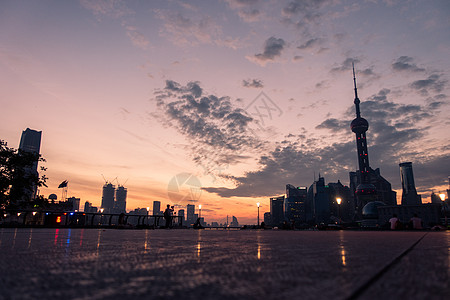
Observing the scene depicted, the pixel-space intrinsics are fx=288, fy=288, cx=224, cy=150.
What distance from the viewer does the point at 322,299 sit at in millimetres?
1486

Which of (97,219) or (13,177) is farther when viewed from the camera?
(97,219)

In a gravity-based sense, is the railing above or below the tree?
below

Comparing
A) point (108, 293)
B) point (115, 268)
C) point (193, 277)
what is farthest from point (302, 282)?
point (115, 268)

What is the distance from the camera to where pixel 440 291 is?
175 centimetres

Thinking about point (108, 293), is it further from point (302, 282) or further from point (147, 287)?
point (302, 282)

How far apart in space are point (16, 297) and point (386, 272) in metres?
2.59

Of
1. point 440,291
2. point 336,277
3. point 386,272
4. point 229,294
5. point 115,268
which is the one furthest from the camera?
point 115,268

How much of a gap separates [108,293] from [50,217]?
3473 inches

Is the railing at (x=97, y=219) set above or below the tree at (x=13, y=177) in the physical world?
below

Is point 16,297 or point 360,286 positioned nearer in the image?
point 16,297

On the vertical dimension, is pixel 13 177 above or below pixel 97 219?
above

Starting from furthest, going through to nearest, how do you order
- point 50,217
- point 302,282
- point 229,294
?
point 50,217 < point 302,282 < point 229,294

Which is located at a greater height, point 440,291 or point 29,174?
point 29,174

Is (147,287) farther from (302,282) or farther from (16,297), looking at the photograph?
(302,282)
